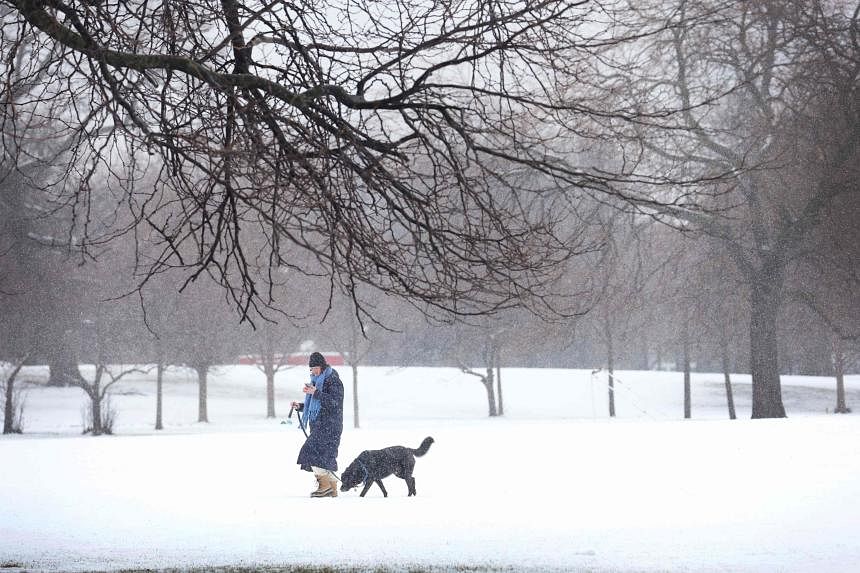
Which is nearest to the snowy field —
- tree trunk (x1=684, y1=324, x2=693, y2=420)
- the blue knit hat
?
the blue knit hat

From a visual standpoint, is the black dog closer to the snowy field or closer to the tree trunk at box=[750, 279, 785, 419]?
the snowy field

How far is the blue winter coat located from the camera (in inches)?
447

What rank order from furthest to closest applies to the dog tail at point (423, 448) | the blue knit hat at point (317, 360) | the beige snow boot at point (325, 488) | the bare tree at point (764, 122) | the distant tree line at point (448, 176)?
1. the bare tree at point (764, 122)
2. the beige snow boot at point (325, 488)
3. the dog tail at point (423, 448)
4. the blue knit hat at point (317, 360)
5. the distant tree line at point (448, 176)

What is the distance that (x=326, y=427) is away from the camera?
11.4 meters

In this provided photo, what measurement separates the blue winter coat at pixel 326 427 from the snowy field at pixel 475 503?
21.5 inches

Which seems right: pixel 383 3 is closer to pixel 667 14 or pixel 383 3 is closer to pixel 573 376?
pixel 667 14

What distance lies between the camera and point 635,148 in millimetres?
18828

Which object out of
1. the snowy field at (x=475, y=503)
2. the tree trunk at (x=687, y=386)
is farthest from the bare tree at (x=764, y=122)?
the tree trunk at (x=687, y=386)

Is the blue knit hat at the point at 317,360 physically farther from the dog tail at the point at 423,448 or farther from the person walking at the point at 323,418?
the dog tail at the point at 423,448

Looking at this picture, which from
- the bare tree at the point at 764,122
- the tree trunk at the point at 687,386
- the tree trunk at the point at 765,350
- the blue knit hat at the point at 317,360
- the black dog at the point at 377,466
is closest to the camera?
the blue knit hat at the point at 317,360

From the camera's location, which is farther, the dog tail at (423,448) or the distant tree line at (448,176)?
the dog tail at (423,448)

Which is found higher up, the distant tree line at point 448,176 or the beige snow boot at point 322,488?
the distant tree line at point 448,176

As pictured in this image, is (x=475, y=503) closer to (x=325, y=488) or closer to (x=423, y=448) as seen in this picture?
(x=423, y=448)

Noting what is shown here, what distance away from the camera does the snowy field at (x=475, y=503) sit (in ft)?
26.4
